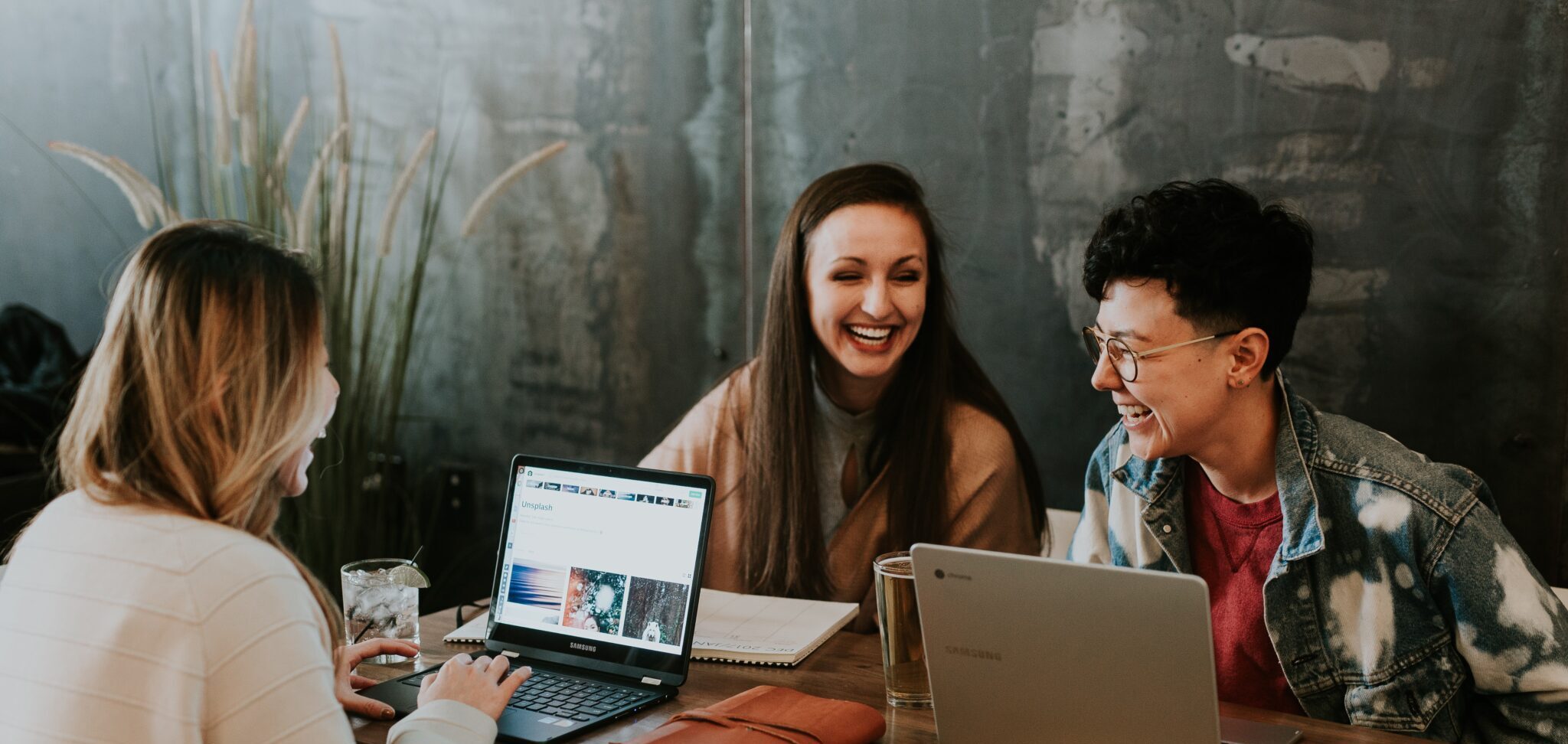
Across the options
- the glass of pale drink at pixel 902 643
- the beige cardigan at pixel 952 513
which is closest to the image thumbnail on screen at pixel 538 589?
the glass of pale drink at pixel 902 643

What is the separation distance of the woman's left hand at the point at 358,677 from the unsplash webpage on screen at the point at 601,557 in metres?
0.15

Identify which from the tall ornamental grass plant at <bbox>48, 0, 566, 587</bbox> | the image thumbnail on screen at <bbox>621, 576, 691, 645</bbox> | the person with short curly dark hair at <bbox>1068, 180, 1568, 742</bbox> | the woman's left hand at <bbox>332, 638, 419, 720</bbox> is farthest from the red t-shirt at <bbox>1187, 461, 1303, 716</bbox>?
the tall ornamental grass plant at <bbox>48, 0, 566, 587</bbox>

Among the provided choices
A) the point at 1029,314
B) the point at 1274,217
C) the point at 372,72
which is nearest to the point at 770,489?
the point at 1029,314

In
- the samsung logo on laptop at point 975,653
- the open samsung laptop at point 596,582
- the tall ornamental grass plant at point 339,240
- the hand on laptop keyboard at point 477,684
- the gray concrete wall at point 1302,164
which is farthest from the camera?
the tall ornamental grass plant at point 339,240

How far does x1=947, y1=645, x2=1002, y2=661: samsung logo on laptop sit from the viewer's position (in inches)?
50.8

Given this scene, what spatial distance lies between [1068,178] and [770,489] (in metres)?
0.92

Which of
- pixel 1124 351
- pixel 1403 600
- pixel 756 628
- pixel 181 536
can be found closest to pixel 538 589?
pixel 756 628

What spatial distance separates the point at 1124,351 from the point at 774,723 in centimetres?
72

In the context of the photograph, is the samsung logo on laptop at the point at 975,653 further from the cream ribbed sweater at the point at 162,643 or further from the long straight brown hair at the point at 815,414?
the long straight brown hair at the point at 815,414

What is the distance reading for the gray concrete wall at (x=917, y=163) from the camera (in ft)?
7.27

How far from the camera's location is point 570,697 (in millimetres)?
1526

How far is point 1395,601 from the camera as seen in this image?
61.7 inches

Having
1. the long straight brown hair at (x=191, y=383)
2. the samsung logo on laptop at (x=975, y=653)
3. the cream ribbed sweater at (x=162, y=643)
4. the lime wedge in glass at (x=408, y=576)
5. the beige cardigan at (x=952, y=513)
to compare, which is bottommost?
the beige cardigan at (x=952, y=513)

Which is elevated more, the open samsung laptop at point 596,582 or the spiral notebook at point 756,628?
the open samsung laptop at point 596,582
